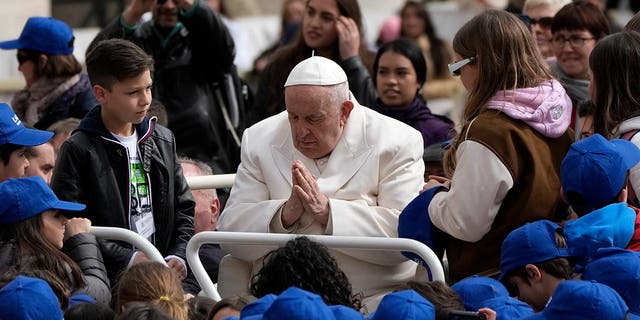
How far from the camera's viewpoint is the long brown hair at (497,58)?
6.95 meters

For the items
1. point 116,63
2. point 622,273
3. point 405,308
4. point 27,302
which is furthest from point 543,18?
point 27,302

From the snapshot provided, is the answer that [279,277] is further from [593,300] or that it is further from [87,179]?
[87,179]

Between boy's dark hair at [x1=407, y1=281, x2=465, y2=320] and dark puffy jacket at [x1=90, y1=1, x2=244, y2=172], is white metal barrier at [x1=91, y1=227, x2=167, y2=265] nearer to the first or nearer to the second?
boy's dark hair at [x1=407, y1=281, x2=465, y2=320]

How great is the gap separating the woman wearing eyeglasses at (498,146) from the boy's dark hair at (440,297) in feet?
2.27

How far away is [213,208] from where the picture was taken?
8359 millimetres

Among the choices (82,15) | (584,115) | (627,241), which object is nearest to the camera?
(627,241)

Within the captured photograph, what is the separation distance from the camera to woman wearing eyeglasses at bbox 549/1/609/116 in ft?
30.3

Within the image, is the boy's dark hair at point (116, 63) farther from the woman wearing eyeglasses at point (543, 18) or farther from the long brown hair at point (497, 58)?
the woman wearing eyeglasses at point (543, 18)

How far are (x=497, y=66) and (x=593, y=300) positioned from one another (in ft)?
5.27

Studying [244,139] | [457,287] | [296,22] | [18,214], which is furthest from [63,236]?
[296,22]

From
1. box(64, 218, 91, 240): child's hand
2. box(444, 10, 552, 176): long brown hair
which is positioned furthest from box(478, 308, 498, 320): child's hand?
box(64, 218, 91, 240): child's hand

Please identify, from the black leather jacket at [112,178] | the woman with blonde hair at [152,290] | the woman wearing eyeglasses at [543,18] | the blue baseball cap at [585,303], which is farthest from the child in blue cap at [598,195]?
the woman wearing eyeglasses at [543,18]

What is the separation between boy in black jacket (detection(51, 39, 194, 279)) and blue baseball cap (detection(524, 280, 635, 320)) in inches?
91.0

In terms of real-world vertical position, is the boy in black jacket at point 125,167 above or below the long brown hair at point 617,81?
below
